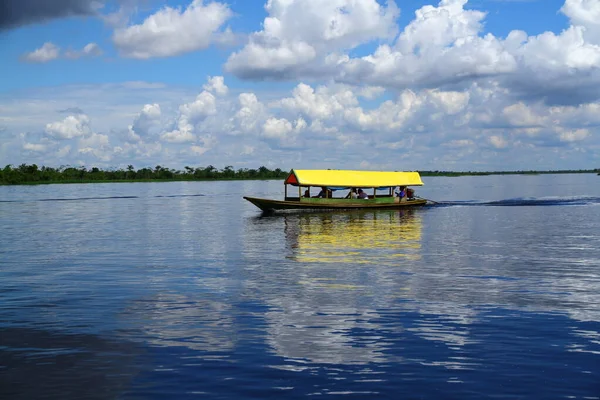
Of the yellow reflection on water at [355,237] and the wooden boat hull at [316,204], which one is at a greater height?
the wooden boat hull at [316,204]

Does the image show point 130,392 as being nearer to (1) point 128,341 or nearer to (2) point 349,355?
(1) point 128,341

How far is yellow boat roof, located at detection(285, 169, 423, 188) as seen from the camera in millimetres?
54625

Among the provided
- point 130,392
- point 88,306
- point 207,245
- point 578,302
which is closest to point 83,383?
point 130,392

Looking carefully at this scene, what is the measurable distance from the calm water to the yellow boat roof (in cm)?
2170

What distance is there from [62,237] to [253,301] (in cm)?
2419

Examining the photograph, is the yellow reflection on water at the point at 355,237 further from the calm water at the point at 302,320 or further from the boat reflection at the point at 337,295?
the calm water at the point at 302,320

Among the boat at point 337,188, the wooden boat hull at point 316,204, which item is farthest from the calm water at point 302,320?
the boat at point 337,188

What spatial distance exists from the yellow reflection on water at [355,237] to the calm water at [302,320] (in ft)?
1.01

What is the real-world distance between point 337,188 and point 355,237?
70.0 ft

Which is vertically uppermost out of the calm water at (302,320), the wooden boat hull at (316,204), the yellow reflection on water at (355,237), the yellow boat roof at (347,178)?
the yellow boat roof at (347,178)

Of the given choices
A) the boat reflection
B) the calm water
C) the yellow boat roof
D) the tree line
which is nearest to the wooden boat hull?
the yellow boat roof

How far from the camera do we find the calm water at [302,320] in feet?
35.9

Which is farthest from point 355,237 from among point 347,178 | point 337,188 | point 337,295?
point 337,188

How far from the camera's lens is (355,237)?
36.3m
